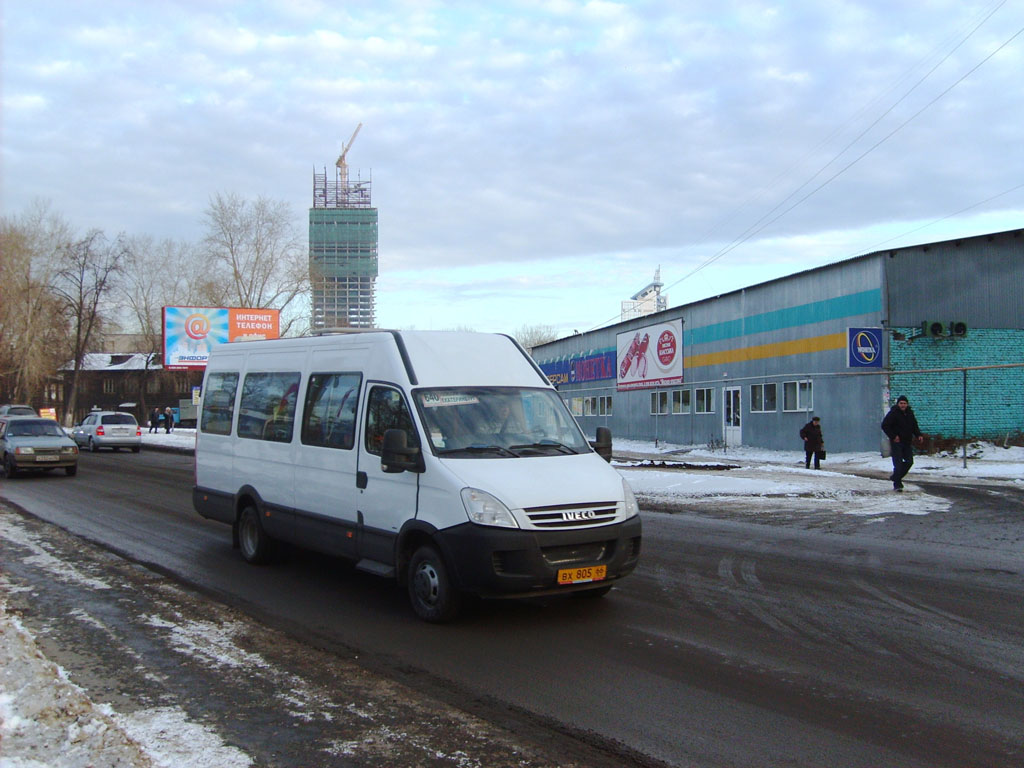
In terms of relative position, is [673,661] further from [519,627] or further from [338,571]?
[338,571]

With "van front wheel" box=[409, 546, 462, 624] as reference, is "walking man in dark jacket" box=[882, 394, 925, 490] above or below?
above

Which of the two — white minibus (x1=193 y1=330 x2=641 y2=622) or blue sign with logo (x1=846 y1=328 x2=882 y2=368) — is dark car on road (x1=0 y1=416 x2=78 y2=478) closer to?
white minibus (x1=193 y1=330 x2=641 y2=622)

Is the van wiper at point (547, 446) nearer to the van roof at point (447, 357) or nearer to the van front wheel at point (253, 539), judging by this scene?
the van roof at point (447, 357)

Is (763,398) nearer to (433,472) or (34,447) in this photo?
(34,447)

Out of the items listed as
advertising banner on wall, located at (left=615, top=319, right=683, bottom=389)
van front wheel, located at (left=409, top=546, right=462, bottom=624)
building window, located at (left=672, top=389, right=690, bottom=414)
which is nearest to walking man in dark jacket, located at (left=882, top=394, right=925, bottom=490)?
van front wheel, located at (left=409, top=546, right=462, bottom=624)

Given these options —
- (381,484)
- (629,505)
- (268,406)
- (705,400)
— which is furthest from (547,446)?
(705,400)

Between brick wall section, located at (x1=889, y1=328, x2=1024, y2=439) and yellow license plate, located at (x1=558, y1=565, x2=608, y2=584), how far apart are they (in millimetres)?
21746

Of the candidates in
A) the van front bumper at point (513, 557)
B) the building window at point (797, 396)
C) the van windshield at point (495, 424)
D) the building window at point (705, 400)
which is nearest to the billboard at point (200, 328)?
the building window at point (705, 400)

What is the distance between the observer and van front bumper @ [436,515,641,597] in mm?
6324

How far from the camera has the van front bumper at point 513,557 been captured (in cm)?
632

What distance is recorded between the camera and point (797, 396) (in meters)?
29.7

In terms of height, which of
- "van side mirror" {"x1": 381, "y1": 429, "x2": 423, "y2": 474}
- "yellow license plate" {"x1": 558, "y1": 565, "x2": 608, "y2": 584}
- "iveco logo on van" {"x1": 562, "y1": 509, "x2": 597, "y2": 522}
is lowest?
"yellow license plate" {"x1": 558, "y1": 565, "x2": 608, "y2": 584}

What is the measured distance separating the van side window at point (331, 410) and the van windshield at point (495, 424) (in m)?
0.96

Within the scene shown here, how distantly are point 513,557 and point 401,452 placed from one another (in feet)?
4.08
